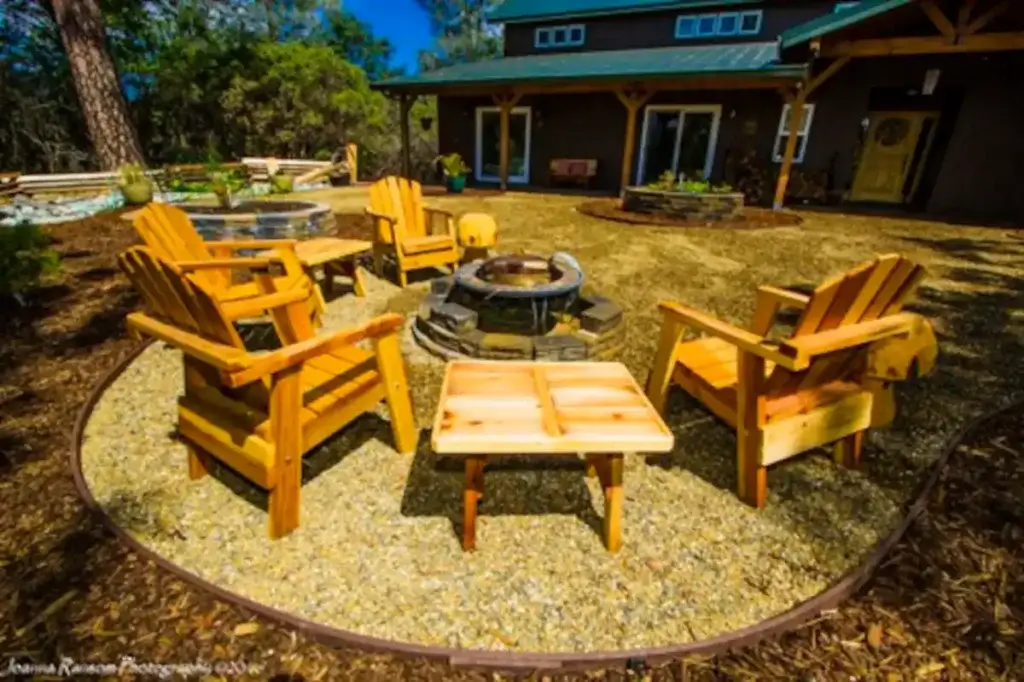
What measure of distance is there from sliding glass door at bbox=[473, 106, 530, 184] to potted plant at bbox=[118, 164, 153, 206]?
8488 mm

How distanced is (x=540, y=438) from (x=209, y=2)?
22.9 meters

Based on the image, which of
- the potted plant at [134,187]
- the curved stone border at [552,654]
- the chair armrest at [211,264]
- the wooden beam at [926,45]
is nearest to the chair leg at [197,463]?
the curved stone border at [552,654]

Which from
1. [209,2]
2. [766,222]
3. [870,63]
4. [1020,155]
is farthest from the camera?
[209,2]

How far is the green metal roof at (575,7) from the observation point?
13.2 metres

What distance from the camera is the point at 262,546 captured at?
2.05 meters

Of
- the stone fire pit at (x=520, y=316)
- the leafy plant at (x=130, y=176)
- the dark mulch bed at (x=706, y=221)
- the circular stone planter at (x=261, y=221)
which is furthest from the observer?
the leafy plant at (x=130, y=176)

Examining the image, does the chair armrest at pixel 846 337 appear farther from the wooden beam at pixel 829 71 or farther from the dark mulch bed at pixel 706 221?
the wooden beam at pixel 829 71

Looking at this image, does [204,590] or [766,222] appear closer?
[204,590]

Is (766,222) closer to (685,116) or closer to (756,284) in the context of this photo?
(756,284)

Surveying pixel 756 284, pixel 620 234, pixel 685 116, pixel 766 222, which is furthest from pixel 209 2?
pixel 756 284

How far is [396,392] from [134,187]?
9.67 m

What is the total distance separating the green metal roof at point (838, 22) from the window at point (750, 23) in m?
3.20

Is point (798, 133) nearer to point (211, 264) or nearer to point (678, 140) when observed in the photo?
point (678, 140)

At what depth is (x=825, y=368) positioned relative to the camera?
7.30 feet
